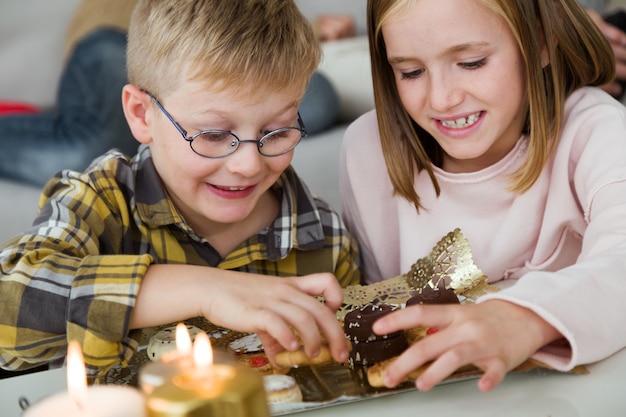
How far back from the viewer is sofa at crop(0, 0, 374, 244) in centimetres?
241

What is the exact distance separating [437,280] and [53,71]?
2.39 m

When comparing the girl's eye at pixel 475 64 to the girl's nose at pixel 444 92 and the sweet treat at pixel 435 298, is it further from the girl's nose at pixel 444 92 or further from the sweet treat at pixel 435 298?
the sweet treat at pixel 435 298

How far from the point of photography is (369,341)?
87cm

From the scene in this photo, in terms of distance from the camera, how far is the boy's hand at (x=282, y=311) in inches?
32.5

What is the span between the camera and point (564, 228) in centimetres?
130

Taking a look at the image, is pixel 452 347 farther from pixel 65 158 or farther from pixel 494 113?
pixel 65 158

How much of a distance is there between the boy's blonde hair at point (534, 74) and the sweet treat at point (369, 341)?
1.62 feet

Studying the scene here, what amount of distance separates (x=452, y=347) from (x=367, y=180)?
2.52 ft

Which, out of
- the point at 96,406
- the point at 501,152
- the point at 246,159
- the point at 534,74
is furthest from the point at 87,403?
the point at 501,152

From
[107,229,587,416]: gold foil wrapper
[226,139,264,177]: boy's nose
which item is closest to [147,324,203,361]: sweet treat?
[107,229,587,416]: gold foil wrapper

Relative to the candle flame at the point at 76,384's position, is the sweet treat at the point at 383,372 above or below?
below

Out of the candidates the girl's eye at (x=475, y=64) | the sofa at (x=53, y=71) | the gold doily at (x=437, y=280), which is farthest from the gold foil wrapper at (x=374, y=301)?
the sofa at (x=53, y=71)

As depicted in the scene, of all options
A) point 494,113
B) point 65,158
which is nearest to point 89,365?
point 494,113

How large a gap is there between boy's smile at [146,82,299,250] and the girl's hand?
0.43 meters
